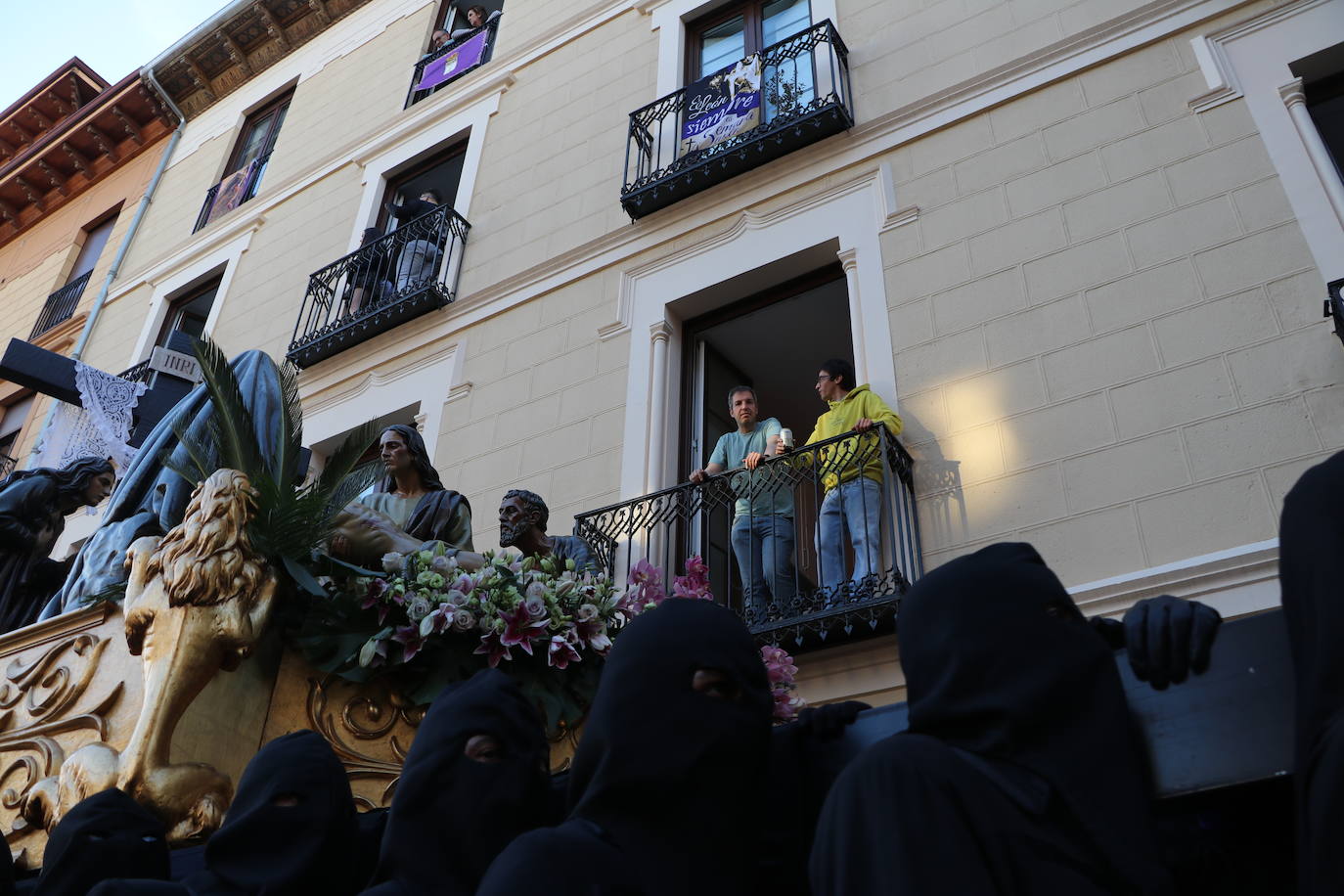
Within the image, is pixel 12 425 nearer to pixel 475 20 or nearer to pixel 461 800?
pixel 475 20

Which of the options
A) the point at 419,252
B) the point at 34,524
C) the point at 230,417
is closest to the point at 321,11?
the point at 419,252

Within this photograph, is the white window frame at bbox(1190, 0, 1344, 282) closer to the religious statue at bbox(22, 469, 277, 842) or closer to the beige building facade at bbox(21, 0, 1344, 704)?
the beige building facade at bbox(21, 0, 1344, 704)

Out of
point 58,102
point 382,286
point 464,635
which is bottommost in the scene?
point 464,635

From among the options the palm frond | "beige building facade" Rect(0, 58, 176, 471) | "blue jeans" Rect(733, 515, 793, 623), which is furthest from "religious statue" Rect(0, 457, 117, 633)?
"beige building facade" Rect(0, 58, 176, 471)

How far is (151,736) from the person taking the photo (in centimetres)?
286

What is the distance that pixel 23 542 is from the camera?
5.05 m

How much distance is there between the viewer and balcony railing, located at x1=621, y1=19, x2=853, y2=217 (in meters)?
7.79

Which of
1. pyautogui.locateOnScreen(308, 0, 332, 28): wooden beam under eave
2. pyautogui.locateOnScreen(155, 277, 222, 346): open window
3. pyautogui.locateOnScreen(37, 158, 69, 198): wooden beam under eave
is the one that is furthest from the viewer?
pyautogui.locateOnScreen(37, 158, 69, 198): wooden beam under eave

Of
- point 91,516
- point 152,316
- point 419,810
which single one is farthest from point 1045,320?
point 152,316

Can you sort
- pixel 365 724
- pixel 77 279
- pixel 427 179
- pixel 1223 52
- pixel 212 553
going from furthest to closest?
1. pixel 77 279
2. pixel 427 179
3. pixel 1223 52
4. pixel 365 724
5. pixel 212 553

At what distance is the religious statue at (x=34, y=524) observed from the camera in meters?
4.95

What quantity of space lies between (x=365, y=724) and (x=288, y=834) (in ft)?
2.41

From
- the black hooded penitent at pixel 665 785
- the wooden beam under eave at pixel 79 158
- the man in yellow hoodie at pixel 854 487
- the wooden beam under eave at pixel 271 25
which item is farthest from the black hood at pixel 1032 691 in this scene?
the wooden beam under eave at pixel 79 158

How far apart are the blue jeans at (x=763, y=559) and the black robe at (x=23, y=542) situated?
3.33 m
